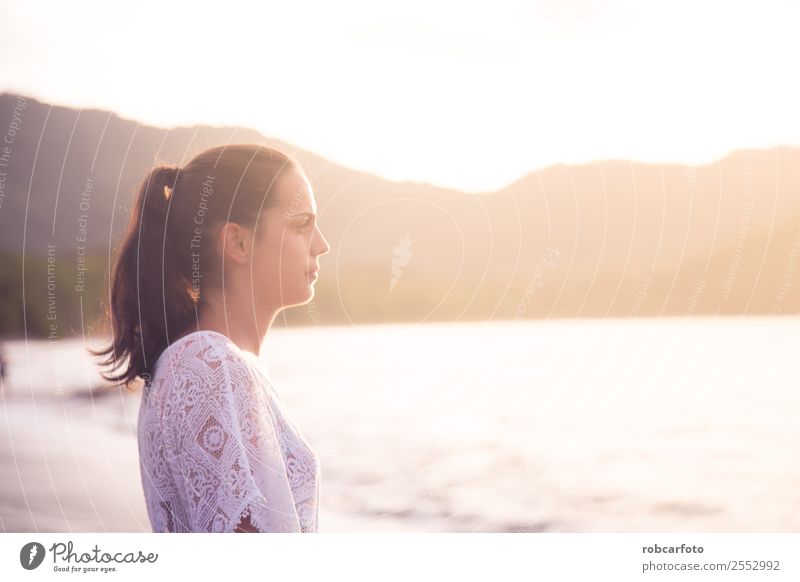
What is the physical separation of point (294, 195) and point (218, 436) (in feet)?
→ 1.46

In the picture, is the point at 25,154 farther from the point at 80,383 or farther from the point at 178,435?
the point at 80,383

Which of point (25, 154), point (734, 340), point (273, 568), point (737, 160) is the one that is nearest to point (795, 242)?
point (737, 160)

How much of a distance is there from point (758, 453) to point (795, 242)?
6.88 ft

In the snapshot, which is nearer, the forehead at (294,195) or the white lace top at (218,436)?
the white lace top at (218,436)

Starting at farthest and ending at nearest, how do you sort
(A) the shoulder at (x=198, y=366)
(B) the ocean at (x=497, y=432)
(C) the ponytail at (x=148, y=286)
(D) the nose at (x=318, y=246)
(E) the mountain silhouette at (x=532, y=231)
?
1. (B) the ocean at (x=497, y=432)
2. (E) the mountain silhouette at (x=532, y=231)
3. (D) the nose at (x=318, y=246)
4. (C) the ponytail at (x=148, y=286)
5. (A) the shoulder at (x=198, y=366)

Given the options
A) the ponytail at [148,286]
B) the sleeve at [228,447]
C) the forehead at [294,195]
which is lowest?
the sleeve at [228,447]

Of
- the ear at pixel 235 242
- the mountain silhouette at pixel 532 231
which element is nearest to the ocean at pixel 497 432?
the mountain silhouette at pixel 532 231

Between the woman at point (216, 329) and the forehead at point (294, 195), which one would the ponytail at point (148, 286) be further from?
the forehead at point (294, 195)

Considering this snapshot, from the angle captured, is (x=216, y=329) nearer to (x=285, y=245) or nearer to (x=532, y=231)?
(x=285, y=245)

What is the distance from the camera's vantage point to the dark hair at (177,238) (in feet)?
4.32

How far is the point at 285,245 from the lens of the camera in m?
1.44

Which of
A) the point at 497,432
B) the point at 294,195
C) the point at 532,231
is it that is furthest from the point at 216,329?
the point at 497,432

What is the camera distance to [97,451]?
5.92m

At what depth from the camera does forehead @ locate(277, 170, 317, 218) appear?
1.39m
